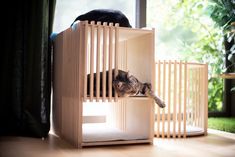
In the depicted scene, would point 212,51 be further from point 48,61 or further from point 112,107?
point 48,61

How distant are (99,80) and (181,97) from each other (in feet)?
2.34

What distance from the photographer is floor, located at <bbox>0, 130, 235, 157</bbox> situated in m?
1.66

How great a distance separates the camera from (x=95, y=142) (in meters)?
1.88

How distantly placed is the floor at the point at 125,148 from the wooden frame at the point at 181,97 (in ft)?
0.40

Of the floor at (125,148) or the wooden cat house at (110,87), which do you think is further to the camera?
the wooden cat house at (110,87)

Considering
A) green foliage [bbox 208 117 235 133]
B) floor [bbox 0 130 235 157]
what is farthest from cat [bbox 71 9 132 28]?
green foliage [bbox 208 117 235 133]

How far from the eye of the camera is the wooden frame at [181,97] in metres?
2.20

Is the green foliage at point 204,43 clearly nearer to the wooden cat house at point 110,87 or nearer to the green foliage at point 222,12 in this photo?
the green foliage at point 222,12

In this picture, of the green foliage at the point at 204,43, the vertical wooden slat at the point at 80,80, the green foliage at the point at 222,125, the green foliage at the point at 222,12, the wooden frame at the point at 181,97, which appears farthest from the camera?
the green foliage at the point at 204,43

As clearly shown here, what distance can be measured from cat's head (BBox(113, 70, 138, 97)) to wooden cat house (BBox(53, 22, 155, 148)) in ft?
0.12

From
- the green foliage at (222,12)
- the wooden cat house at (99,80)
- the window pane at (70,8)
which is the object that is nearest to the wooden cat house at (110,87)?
the wooden cat house at (99,80)

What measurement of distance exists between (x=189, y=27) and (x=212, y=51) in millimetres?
343

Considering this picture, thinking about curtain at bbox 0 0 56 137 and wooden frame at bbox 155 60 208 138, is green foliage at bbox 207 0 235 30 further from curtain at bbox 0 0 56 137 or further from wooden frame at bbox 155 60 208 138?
curtain at bbox 0 0 56 137

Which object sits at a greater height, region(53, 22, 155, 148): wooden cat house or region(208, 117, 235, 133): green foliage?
region(53, 22, 155, 148): wooden cat house
